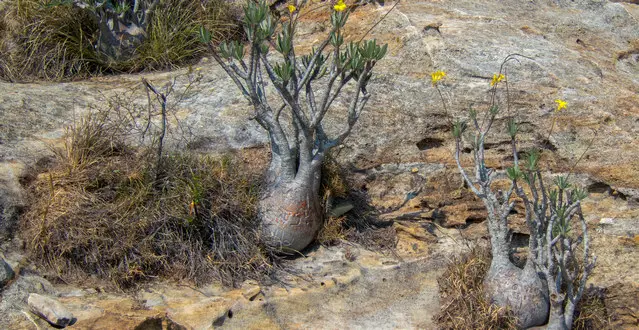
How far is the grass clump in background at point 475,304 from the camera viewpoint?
157 inches

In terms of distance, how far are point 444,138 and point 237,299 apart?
Answer: 79.1 inches

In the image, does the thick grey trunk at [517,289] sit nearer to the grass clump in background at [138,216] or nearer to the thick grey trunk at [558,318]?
the thick grey trunk at [558,318]

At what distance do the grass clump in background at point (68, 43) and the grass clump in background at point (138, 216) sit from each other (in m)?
1.33

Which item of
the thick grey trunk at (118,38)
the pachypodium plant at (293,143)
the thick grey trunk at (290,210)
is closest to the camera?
the pachypodium plant at (293,143)

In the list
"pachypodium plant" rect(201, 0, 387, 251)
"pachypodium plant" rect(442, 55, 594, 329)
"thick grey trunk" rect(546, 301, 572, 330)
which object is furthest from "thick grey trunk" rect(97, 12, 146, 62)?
"thick grey trunk" rect(546, 301, 572, 330)

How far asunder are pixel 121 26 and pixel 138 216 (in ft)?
7.34

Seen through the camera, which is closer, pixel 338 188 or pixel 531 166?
pixel 531 166

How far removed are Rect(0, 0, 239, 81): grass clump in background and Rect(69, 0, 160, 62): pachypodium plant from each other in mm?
61

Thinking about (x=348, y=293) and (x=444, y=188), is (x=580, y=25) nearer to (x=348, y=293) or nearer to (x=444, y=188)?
(x=444, y=188)

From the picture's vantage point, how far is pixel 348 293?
4.26 meters

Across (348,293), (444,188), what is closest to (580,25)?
(444,188)

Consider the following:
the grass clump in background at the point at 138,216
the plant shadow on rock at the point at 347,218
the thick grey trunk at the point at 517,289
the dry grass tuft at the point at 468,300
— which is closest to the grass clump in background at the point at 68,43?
the grass clump in background at the point at 138,216

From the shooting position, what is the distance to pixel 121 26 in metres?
5.86

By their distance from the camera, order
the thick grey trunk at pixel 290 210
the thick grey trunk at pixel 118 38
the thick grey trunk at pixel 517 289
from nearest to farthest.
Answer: the thick grey trunk at pixel 517 289 < the thick grey trunk at pixel 290 210 < the thick grey trunk at pixel 118 38
